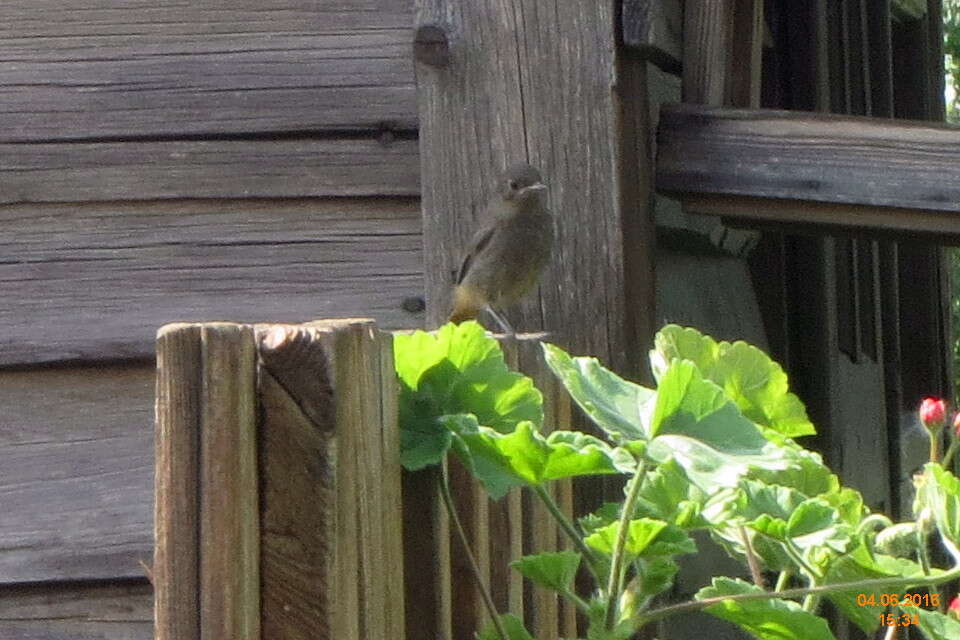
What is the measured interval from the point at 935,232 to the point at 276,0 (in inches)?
50.3

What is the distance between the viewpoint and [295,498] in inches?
46.3

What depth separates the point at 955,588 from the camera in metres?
6.36

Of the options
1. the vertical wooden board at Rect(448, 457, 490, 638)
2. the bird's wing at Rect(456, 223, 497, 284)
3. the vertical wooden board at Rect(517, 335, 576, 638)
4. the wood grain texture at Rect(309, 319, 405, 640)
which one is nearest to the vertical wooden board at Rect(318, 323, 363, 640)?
the wood grain texture at Rect(309, 319, 405, 640)

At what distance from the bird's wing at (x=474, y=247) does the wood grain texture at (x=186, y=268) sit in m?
0.08

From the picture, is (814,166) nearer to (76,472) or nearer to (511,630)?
(76,472)

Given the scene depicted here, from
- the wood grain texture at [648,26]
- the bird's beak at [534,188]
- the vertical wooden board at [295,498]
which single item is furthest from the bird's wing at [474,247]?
the vertical wooden board at [295,498]

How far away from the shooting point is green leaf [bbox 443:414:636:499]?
1.33m

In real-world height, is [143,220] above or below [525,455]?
above

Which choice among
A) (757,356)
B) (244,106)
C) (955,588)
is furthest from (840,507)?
(955,588)

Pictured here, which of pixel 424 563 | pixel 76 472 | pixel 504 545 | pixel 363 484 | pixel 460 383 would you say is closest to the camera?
pixel 363 484

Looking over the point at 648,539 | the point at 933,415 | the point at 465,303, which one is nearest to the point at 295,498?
the point at 648,539

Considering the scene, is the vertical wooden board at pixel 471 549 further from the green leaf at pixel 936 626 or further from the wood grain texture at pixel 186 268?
the wood grain texture at pixel 186 268

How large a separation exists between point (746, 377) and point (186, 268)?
156 cm

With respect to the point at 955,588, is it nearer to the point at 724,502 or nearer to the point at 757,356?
the point at 757,356
